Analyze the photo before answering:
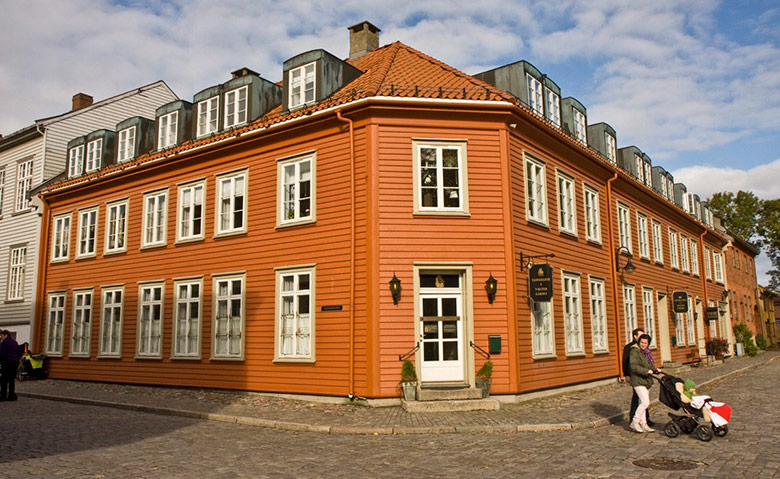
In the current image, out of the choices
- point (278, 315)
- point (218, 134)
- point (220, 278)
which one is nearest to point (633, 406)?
point (278, 315)

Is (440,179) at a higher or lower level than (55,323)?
higher

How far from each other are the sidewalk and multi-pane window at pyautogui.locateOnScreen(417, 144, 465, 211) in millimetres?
4757

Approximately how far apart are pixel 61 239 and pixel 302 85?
12141 millimetres

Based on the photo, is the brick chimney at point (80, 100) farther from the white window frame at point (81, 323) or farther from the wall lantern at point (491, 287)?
the wall lantern at point (491, 287)

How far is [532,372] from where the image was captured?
1512cm

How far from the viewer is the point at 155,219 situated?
65.8 ft

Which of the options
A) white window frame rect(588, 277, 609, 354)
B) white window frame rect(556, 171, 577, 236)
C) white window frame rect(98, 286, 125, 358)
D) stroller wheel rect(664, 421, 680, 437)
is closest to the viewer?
stroller wheel rect(664, 421, 680, 437)

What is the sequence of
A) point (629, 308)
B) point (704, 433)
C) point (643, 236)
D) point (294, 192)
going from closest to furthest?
point (704, 433) → point (294, 192) → point (629, 308) → point (643, 236)

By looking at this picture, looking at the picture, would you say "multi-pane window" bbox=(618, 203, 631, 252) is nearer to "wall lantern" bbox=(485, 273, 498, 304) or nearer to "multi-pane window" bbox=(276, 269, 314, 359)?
"wall lantern" bbox=(485, 273, 498, 304)

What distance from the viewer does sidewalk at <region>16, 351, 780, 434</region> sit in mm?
11352

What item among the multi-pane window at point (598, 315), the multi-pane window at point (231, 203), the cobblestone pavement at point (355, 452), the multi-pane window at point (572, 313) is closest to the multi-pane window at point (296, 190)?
the multi-pane window at point (231, 203)

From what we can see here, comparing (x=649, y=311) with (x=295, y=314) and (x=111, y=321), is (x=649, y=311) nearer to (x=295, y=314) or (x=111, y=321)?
(x=295, y=314)

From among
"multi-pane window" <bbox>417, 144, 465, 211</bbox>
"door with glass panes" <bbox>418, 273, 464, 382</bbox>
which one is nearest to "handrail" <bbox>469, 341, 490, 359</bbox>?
"door with glass panes" <bbox>418, 273, 464, 382</bbox>

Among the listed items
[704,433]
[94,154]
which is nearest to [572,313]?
[704,433]
